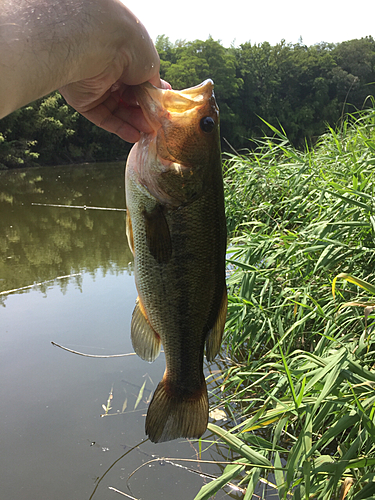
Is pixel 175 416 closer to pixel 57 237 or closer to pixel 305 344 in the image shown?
pixel 305 344

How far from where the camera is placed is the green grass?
1.77 meters

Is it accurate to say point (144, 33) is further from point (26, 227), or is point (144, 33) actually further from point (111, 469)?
point (26, 227)

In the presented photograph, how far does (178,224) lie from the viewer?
1439 millimetres

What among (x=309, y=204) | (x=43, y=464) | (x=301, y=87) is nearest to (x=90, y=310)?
(x=43, y=464)

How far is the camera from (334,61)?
1994 inches

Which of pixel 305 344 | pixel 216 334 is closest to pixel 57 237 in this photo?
pixel 305 344

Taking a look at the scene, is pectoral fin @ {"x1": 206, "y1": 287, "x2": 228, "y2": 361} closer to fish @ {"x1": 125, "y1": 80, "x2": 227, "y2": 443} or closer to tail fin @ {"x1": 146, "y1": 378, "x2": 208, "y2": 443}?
fish @ {"x1": 125, "y1": 80, "x2": 227, "y2": 443}

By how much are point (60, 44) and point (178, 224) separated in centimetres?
64

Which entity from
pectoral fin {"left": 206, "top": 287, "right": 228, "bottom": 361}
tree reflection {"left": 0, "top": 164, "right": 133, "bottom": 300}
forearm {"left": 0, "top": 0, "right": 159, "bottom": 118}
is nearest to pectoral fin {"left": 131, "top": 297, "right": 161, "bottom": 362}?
pectoral fin {"left": 206, "top": 287, "right": 228, "bottom": 361}

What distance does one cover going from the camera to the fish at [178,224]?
1.44m

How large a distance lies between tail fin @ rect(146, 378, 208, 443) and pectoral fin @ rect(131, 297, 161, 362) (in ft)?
0.44

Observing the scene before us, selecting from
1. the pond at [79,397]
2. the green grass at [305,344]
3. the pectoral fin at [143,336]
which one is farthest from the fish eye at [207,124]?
the pond at [79,397]

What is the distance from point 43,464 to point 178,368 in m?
1.75

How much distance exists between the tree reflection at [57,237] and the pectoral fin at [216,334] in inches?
180
